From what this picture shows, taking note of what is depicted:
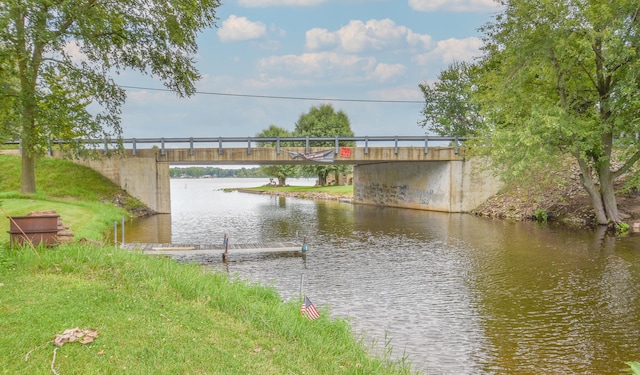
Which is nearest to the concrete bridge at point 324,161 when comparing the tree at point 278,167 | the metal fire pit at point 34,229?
the metal fire pit at point 34,229

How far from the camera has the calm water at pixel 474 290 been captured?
7766mm

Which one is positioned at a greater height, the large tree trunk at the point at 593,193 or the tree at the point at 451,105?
the tree at the point at 451,105

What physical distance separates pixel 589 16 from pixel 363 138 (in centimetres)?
1651

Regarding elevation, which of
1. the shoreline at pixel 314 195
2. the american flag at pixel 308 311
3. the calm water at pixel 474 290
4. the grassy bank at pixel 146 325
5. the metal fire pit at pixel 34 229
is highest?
the metal fire pit at pixel 34 229

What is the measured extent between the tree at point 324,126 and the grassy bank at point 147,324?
53.1 metres

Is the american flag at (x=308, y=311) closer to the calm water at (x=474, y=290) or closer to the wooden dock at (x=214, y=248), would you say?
the calm water at (x=474, y=290)

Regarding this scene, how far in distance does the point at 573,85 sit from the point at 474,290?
16302 millimetres

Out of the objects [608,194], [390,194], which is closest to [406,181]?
[390,194]

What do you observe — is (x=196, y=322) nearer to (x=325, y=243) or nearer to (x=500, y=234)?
(x=325, y=243)

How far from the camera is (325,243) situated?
19.5 meters

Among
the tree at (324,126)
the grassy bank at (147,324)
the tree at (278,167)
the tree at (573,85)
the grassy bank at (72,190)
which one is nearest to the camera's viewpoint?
the grassy bank at (147,324)

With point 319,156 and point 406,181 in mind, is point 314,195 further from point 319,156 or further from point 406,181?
point 319,156

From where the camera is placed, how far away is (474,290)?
11789mm

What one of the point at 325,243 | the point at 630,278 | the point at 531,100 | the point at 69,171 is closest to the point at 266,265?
the point at 325,243
